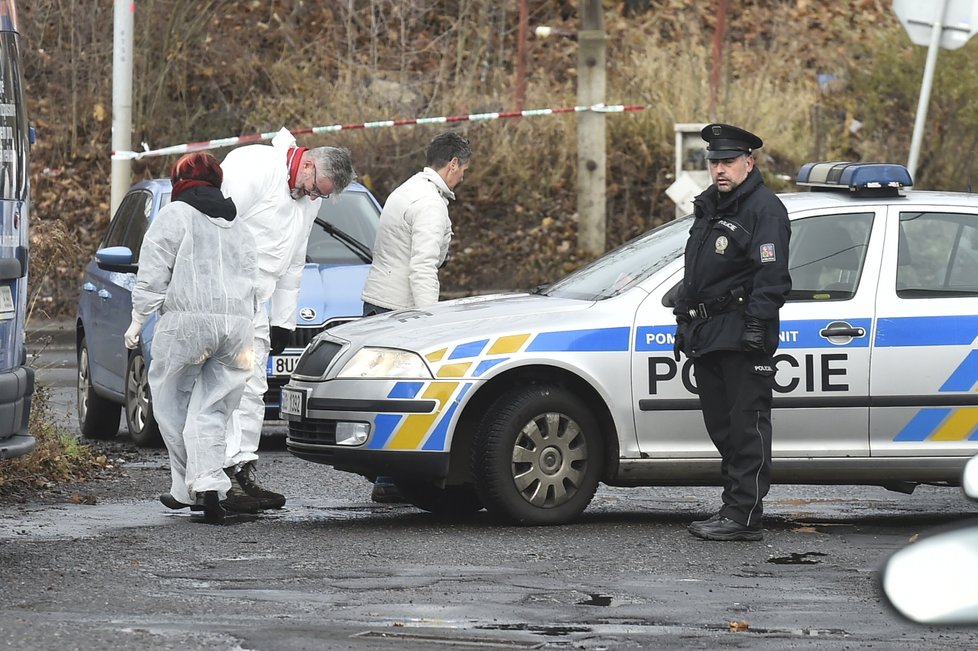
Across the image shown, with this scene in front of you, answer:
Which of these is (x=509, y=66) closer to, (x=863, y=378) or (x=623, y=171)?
(x=623, y=171)

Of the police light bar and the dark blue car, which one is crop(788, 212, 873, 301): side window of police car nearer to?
the police light bar

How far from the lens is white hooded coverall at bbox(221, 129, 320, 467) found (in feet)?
27.1

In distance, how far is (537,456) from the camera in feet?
24.8

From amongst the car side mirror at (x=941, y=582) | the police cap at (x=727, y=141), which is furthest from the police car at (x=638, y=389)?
the car side mirror at (x=941, y=582)

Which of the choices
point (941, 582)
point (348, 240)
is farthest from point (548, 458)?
point (941, 582)

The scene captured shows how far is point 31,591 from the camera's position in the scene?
5.98 m

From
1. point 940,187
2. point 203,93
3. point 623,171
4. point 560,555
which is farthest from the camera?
point 203,93

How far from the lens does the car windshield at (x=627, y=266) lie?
7.91 meters

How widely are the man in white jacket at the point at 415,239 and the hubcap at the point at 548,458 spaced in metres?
1.17

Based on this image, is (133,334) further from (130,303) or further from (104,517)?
(130,303)

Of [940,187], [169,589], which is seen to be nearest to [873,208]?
[169,589]

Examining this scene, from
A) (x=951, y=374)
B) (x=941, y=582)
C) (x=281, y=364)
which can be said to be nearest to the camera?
(x=941, y=582)

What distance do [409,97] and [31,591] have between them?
15.3m

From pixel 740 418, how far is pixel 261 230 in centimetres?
251
